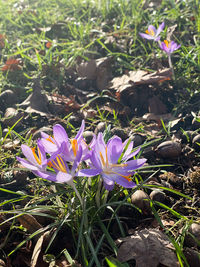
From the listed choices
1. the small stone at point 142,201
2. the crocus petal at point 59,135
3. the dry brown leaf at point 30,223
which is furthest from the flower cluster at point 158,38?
the dry brown leaf at point 30,223

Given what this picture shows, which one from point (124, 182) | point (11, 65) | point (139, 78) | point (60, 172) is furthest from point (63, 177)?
point (11, 65)

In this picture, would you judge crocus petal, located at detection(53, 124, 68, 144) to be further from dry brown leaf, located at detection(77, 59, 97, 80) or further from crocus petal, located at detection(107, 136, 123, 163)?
dry brown leaf, located at detection(77, 59, 97, 80)

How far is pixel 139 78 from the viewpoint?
274cm

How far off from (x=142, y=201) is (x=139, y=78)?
142cm

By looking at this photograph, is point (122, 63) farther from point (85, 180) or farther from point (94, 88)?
point (85, 180)

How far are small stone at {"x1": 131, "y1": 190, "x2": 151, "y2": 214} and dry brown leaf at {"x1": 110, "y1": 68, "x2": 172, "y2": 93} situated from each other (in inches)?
50.7

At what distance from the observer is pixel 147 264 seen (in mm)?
1294

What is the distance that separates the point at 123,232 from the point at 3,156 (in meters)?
1.11

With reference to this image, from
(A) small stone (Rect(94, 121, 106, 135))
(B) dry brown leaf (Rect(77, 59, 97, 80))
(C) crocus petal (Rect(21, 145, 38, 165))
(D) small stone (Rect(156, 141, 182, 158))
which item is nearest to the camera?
(C) crocus petal (Rect(21, 145, 38, 165))

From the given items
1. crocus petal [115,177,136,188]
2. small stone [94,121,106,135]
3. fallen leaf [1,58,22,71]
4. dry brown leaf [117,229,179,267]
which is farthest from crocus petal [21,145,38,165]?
fallen leaf [1,58,22,71]

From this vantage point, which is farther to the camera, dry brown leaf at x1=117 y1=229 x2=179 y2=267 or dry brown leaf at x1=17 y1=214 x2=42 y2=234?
dry brown leaf at x1=17 y1=214 x2=42 y2=234

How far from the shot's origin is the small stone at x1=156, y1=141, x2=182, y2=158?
2.05 m

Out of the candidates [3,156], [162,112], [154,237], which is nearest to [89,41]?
[162,112]

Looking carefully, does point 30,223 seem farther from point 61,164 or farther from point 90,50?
point 90,50
